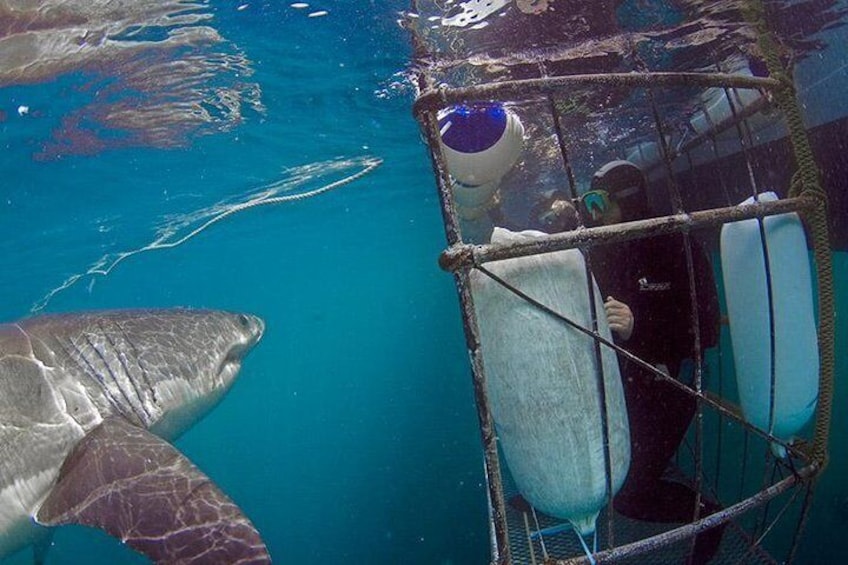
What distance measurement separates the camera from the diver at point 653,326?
4.32 meters

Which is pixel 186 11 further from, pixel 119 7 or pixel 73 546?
pixel 73 546

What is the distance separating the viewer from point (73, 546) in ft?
80.3

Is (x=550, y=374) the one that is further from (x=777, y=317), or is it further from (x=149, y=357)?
(x=149, y=357)

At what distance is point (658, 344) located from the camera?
443 cm

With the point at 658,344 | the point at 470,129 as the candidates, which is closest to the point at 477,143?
the point at 470,129

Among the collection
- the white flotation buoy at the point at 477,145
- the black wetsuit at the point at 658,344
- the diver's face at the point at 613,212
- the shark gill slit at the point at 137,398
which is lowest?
the black wetsuit at the point at 658,344

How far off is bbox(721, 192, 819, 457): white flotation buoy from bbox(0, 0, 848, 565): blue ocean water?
4498mm

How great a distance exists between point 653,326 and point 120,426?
414cm

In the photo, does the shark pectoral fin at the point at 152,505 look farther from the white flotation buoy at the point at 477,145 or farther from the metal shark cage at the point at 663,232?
the white flotation buoy at the point at 477,145

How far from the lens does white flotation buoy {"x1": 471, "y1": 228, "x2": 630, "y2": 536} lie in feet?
8.93

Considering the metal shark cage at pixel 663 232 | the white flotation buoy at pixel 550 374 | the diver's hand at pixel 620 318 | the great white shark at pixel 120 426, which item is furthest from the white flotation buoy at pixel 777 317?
the great white shark at pixel 120 426

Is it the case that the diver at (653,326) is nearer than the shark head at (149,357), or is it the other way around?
the shark head at (149,357)

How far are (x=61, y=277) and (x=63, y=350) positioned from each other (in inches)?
821

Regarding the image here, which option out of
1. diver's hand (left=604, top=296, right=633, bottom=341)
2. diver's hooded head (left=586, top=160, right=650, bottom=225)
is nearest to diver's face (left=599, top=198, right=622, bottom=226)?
diver's hooded head (left=586, top=160, right=650, bottom=225)
